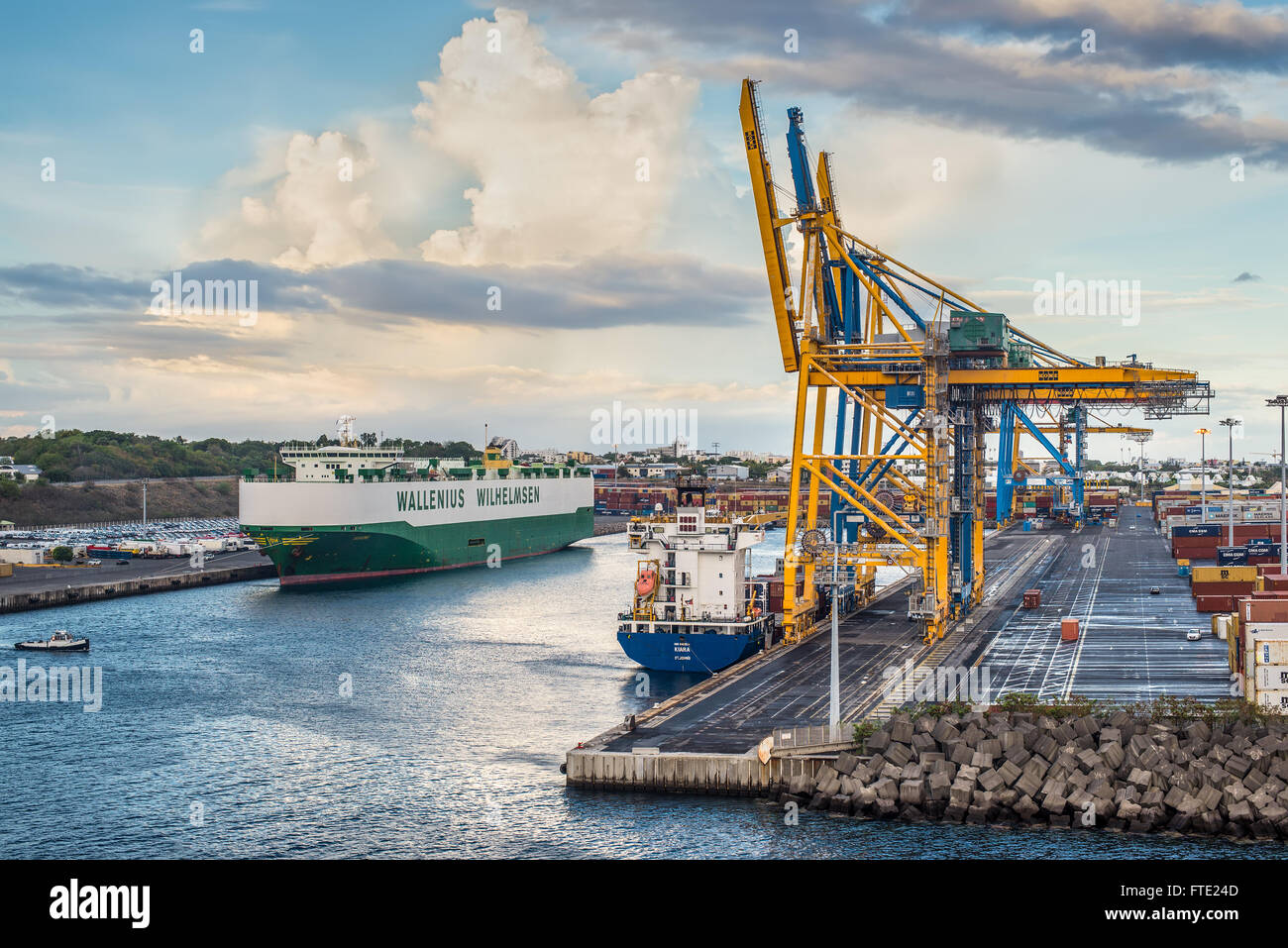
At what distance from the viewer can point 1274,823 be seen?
26.3m

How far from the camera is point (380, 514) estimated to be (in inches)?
3467

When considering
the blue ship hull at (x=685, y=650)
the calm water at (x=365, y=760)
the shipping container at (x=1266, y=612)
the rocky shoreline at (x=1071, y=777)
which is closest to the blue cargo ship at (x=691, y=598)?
the blue ship hull at (x=685, y=650)

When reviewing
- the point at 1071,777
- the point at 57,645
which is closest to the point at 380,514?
the point at 57,645

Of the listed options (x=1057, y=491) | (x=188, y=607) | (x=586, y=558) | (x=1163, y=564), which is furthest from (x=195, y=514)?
(x=1163, y=564)

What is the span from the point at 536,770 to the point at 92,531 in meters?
106

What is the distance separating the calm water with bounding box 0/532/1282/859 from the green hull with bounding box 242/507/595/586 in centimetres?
1903

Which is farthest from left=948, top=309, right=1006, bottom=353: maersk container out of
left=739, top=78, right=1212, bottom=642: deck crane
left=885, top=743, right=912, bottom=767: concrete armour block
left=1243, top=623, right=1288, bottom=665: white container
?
left=885, top=743, right=912, bottom=767: concrete armour block

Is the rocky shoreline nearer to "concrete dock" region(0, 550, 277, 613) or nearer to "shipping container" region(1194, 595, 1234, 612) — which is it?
"shipping container" region(1194, 595, 1234, 612)

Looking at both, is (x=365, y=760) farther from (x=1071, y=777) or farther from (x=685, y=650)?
(x=1071, y=777)

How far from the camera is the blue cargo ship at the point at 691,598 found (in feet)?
154
